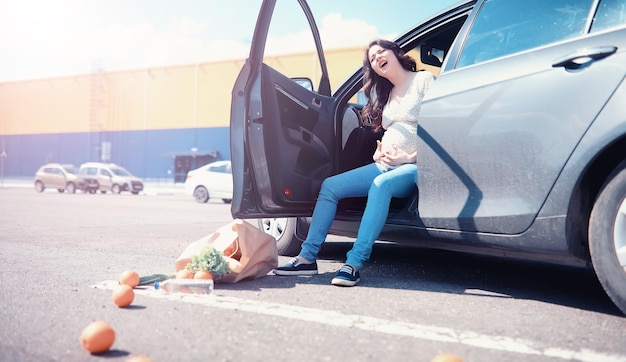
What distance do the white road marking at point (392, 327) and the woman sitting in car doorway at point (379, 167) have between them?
0.65 m

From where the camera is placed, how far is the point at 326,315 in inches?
94.3

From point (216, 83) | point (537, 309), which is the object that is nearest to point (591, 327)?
point (537, 309)

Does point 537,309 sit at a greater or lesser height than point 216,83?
lesser

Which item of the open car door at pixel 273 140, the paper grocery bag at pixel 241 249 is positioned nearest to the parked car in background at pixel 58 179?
the open car door at pixel 273 140

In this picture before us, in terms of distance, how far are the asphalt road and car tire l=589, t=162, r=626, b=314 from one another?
19 cm

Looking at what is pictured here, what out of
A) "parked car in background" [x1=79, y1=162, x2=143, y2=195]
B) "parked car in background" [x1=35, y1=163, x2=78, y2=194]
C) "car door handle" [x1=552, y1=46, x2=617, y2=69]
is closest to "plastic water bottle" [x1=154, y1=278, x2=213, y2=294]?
"car door handle" [x1=552, y1=46, x2=617, y2=69]

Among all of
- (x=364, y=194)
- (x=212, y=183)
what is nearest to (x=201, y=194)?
(x=212, y=183)

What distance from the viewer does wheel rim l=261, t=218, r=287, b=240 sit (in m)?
4.39

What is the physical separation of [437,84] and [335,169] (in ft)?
3.93

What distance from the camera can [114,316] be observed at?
7.69 ft

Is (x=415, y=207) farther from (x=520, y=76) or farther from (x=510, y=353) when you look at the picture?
(x=510, y=353)

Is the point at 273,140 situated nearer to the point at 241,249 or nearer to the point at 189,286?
the point at 241,249

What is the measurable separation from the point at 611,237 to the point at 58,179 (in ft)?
79.0

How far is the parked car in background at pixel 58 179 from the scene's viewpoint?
22703 mm
